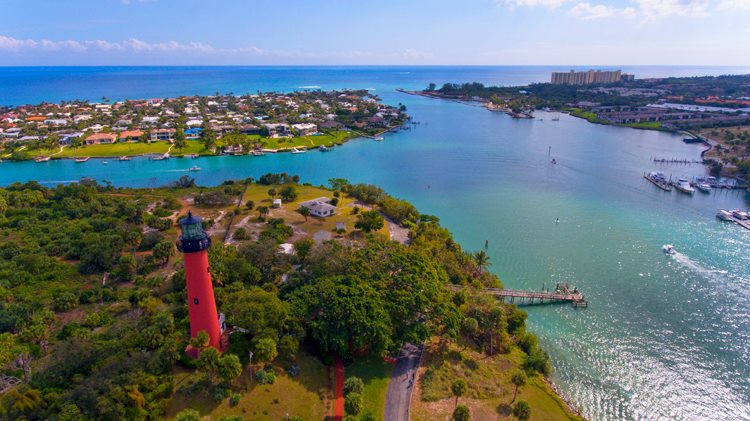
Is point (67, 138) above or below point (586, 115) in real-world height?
below

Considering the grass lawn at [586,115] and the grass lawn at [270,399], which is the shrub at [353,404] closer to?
the grass lawn at [270,399]

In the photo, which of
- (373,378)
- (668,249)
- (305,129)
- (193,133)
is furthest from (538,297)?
(193,133)

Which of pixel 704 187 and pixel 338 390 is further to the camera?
pixel 704 187

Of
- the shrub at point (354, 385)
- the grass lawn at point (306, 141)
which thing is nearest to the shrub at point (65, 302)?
the shrub at point (354, 385)

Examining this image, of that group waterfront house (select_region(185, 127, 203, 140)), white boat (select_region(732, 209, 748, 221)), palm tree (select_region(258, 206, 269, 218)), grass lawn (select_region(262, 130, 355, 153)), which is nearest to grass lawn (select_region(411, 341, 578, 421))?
palm tree (select_region(258, 206, 269, 218))

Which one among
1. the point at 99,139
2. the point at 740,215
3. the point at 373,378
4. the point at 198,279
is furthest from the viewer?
the point at 99,139

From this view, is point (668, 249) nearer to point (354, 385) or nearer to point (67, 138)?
point (354, 385)
